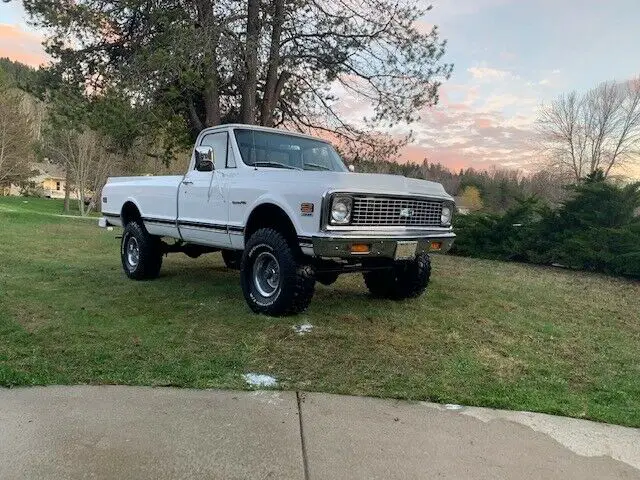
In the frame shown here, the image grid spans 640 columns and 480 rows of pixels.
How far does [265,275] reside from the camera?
19.3 ft

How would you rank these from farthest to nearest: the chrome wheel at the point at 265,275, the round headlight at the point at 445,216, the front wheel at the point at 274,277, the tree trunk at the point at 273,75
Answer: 1. the tree trunk at the point at 273,75
2. the round headlight at the point at 445,216
3. the chrome wheel at the point at 265,275
4. the front wheel at the point at 274,277

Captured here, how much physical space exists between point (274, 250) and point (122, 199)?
13.1ft

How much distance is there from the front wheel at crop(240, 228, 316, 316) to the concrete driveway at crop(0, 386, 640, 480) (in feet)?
5.67

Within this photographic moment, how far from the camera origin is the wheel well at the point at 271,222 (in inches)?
219

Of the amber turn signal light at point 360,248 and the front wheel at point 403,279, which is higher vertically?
the amber turn signal light at point 360,248

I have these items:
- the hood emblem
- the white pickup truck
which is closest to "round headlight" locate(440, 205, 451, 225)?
the white pickup truck

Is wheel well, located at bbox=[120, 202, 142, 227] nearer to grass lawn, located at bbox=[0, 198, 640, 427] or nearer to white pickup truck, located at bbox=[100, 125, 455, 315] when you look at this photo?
white pickup truck, located at bbox=[100, 125, 455, 315]

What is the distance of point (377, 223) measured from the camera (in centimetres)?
530

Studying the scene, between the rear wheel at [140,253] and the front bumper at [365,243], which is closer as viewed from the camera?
the front bumper at [365,243]

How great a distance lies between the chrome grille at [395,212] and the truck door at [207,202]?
1834 millimetres

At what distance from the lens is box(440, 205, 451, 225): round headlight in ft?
20.4

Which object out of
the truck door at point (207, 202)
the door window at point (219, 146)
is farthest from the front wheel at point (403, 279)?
the door window at point (219, 146)

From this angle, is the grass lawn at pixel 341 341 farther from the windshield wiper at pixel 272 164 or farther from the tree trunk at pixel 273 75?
the tree trunk at pixel 273 75

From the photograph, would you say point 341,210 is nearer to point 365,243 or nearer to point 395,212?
point 365,243
